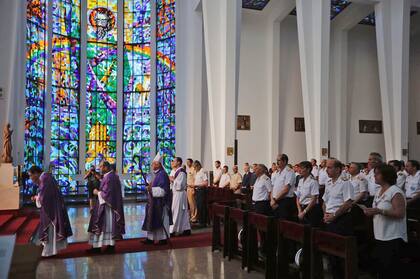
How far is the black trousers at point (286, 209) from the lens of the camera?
7.90 metres

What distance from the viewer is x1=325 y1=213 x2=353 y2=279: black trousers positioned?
5965 mm

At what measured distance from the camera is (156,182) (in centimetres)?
966

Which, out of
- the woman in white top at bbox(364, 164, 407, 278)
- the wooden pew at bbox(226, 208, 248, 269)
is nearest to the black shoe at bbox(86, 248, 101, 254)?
the wooden pew at bbox(226, 208, 248, 269)

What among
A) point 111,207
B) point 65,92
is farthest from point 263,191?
point 65,92

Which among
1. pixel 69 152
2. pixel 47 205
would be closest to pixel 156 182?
pixel 47 205

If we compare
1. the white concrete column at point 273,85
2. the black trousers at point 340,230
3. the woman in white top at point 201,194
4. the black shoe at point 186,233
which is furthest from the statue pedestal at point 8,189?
the white concrete column at point 273,85

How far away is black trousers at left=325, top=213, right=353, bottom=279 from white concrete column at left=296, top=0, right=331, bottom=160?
12512 mm

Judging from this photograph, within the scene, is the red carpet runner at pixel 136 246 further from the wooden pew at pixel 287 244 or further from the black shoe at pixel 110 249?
the wooden pew at pixel 287 244

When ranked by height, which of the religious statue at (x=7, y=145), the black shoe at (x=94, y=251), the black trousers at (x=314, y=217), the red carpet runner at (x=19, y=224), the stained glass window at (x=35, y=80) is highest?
the stained glass window at (x=35, y=80)

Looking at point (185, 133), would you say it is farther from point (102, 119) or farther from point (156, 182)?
point (156, 182)

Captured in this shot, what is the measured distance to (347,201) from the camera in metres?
5.95

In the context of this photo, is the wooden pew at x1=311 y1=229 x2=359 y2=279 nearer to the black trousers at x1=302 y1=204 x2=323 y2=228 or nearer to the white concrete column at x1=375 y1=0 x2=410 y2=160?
the black trousers at x1=302 y1=204 x2=323 y2=228

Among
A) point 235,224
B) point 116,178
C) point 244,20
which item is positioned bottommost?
point 235,224

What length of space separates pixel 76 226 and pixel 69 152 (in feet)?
32.3
